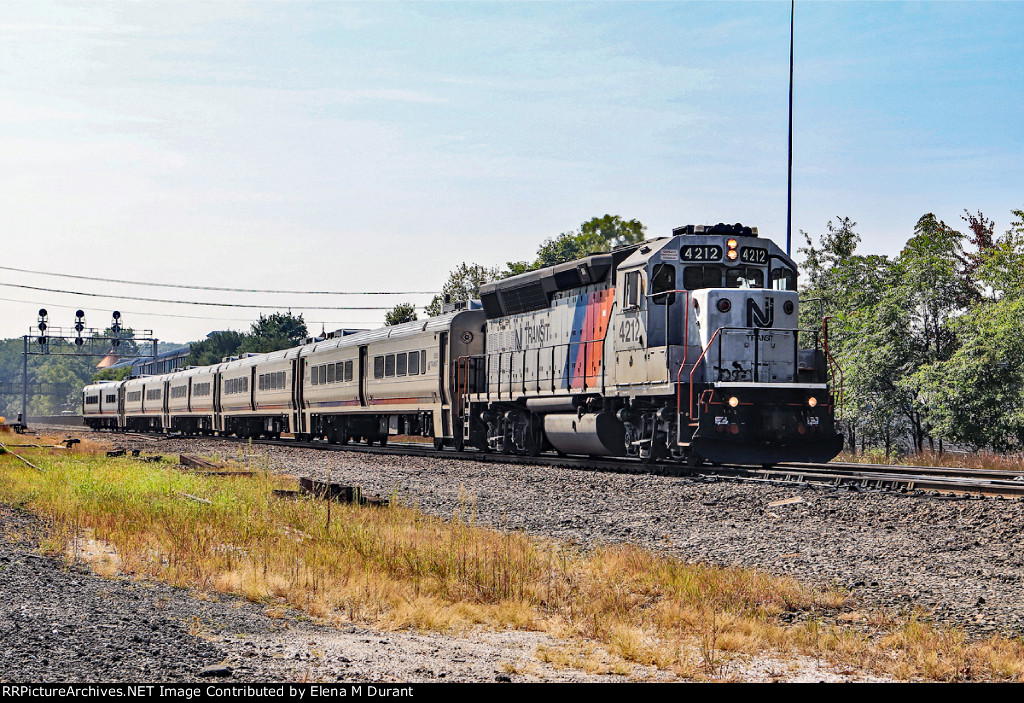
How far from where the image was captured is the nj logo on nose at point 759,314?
16406 mm

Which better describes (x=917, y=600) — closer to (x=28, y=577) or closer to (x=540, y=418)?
(x=28, y=577)

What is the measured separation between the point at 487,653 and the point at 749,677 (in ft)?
5.11

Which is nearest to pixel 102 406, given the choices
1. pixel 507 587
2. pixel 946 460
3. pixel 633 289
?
pixel 946 460

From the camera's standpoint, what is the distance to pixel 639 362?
56.2ft

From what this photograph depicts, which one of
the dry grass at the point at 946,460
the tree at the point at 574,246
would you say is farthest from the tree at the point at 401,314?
the dry grass at the point at 946,460

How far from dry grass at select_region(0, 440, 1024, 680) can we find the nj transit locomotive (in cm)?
588

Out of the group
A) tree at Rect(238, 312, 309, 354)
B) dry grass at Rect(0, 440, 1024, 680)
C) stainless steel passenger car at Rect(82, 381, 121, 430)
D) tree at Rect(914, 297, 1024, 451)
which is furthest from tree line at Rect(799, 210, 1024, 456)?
tree at Rect(238, 312, 309, 354)

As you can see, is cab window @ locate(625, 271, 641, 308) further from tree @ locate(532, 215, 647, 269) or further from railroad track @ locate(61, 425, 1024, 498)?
tree @ locate(532, 215, 647, 269)

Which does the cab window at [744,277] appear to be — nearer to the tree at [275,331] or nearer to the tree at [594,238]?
the tree at [594,238]

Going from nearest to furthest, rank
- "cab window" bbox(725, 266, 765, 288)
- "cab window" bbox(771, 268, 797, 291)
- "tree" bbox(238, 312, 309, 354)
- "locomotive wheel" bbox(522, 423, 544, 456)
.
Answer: "cab window" bbox(725, 266, 765, 288)
"cab window" bbox(771, 268, 797, 291)
"locomotive wheel" bbox(522, 423, 544, 456)
"tree" bbox(238, 312, 309, 354)

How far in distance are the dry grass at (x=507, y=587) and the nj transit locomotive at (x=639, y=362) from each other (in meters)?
5.88

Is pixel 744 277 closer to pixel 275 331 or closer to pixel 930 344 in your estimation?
pixel 930 344

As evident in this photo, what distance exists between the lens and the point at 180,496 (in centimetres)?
1323

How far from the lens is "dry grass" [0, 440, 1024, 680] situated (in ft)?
20.5
